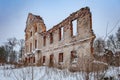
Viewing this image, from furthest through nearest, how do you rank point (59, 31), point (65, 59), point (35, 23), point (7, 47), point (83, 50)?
point (7, 47) < point (35, 23) < point (59, 31) < point (65, 59) < point (83, 50)

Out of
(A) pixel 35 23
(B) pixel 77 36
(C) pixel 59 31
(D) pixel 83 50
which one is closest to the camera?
(D) pixel 83 50

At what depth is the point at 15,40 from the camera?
55938 mm

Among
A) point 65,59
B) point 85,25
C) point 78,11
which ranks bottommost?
point 65,59

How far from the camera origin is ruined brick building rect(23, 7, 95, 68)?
15.4 meters

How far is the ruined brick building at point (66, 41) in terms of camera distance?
1539 centimetres

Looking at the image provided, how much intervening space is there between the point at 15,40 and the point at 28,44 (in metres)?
25.5

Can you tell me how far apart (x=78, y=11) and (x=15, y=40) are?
4169 cm

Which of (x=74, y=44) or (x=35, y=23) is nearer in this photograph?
(x=74, y=44)

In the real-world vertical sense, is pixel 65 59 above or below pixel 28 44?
below

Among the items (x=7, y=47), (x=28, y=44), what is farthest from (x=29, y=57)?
(x=7, y=47)

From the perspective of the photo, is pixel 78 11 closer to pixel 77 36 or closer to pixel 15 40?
pixel 77 36

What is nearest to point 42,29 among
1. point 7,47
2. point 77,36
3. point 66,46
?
point 66,46

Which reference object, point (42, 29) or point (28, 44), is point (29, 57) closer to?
point (28, 44)

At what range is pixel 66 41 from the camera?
18.1 m
